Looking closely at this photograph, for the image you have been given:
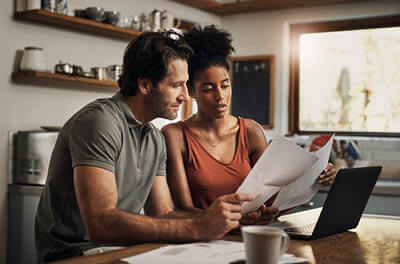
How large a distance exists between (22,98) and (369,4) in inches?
120

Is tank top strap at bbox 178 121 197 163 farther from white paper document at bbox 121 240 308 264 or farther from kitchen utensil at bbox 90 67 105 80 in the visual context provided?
kitchen utensil at bbox 90 67 105 80

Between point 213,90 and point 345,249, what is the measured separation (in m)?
0.78

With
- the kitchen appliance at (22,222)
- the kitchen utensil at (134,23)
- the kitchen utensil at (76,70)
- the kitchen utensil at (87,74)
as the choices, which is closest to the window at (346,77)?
the kitchen utensil at (134,23)

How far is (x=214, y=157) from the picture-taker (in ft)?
6.50

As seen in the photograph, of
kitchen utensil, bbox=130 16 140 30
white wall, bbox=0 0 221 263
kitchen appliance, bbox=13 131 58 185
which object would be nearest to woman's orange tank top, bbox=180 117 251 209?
kitchen appliance, bbox=13 131 58 185

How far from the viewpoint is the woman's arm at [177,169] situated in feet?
6.06

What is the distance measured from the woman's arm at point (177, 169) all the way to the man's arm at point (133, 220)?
395mm

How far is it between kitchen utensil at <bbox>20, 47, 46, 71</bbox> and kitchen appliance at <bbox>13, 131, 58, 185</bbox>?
403 millimetres

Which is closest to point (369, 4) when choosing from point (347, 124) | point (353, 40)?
point (353, 40)

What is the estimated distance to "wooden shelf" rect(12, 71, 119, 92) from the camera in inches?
131

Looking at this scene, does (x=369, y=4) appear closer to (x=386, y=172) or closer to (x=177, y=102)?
(x=386, y=172)

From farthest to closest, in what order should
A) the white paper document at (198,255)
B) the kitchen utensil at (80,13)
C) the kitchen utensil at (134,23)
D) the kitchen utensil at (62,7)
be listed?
1. the kitchen utensil at (134,23)
2. the kitchen utensil at (80,13)
3. the kitchen utensil at (62,7)
4. the white paper document at (198,255)

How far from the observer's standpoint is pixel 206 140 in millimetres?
2016

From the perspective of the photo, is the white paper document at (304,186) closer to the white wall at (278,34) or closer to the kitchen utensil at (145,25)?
the kitchen utensil at (145,25)
